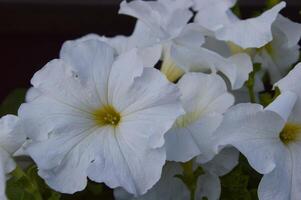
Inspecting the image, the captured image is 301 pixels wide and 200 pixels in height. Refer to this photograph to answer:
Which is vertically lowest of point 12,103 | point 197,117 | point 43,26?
point 43,26

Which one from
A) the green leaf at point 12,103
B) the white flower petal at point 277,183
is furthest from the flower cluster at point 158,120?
the green leaf at point 12,103

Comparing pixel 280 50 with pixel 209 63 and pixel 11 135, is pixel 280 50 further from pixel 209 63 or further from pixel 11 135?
pixel 11 135

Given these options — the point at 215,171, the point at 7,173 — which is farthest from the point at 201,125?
the point at 7,173

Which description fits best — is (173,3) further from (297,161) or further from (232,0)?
(297,161)

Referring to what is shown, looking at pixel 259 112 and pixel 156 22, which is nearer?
pixel 259 112

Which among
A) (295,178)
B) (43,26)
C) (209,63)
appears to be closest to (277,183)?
(295,178)

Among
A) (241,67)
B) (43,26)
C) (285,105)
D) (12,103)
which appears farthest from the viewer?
(43,26)
